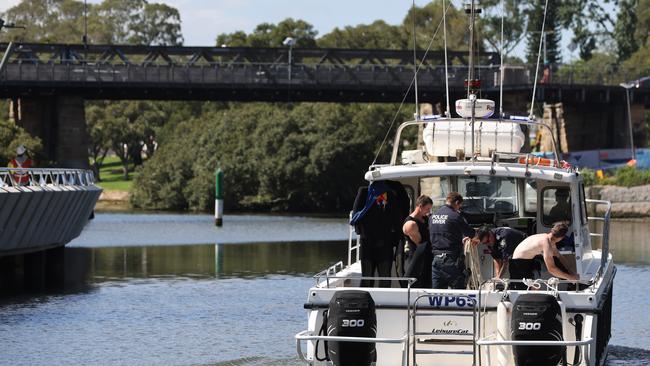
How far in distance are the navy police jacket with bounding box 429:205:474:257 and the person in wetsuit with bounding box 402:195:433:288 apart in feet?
1.11

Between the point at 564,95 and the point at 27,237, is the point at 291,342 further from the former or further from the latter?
the point at 564,95

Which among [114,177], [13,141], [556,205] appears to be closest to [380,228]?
[556,205]

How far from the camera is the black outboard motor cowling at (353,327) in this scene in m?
19.7

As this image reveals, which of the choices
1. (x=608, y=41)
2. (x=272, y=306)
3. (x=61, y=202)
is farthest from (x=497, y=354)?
(x=608, y=41)

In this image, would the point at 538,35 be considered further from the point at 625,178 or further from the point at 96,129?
the point at 625,178

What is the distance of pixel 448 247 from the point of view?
71.1ft

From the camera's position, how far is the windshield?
81.1 feet

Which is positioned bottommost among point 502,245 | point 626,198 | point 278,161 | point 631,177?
point 626,198

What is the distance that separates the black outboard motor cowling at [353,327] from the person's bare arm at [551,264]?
3260mm

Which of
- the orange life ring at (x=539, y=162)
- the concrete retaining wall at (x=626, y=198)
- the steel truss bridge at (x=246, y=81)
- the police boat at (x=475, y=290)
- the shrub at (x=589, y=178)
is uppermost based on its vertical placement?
the steel truss bridge at (x=246, y=81)

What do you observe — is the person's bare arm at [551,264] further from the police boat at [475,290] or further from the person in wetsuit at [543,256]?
the police boat at [475,290]

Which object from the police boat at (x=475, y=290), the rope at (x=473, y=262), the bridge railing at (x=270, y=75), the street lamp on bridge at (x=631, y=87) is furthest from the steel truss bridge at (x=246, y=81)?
the rope at (x=473, y=262)

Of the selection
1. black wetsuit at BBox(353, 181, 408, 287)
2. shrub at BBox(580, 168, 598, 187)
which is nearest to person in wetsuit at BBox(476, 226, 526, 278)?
black wetsuit at BBox(353, 181, 408, 287)

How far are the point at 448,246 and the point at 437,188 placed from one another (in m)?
3.78
